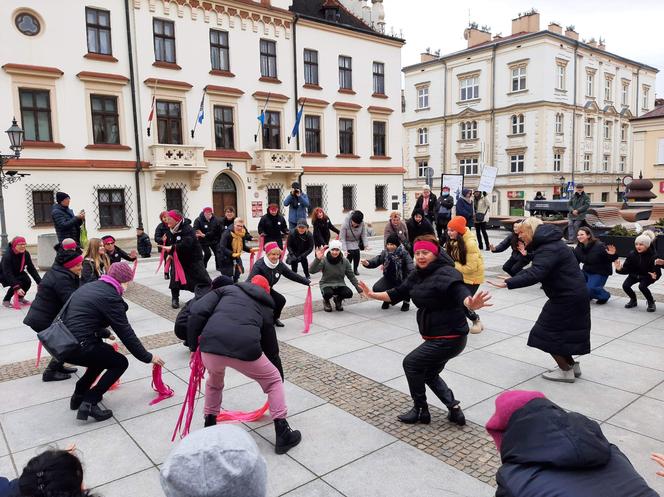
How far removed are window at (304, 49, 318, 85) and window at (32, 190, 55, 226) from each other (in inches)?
517

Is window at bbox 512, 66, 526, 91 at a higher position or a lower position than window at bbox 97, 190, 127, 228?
higher

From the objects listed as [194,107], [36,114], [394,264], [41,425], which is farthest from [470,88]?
[41,425]

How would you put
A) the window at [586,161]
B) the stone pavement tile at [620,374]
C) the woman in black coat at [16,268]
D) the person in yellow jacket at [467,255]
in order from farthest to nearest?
1. the window at [586,161]
2. the woman in black coat at [16,268]
3. the person in yellow jacket at [467,255]
4. the stone pavement tile at [620,374]

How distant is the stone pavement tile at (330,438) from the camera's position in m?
4.20

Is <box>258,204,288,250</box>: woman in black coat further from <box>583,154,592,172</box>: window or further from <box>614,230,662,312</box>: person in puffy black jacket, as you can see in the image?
<box>583,154,592,172</box>: window

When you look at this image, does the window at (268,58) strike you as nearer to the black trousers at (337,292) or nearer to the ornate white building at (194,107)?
the ornate white building at (194,107)

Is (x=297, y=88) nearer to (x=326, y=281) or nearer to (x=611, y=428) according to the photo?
(x=326, y=281)

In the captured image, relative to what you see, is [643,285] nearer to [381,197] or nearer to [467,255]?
[467,255]

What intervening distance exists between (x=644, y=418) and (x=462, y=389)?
1.68 m

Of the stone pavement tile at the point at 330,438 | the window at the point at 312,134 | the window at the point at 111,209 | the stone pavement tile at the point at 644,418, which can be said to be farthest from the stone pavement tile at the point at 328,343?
the window at the point at 312,134

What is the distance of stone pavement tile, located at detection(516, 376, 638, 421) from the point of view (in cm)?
500

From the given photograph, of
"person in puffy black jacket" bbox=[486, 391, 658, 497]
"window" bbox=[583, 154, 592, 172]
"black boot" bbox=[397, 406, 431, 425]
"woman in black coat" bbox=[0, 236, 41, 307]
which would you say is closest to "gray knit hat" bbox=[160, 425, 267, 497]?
"person in puffy black jacket" bbox=[486, 391, 658, 497]

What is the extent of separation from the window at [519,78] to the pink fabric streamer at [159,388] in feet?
147

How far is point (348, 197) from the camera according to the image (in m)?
28.3
